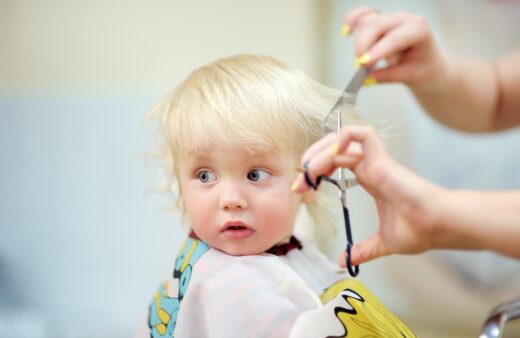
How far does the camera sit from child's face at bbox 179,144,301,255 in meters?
0.94

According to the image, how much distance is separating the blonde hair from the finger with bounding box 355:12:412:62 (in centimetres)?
17

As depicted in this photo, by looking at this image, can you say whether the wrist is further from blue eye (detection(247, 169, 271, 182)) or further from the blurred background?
the blurred background

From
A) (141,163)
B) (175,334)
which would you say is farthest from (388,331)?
(141,163)

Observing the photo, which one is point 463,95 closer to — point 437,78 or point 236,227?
point 437,78

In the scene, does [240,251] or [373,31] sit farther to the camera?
[240,251]

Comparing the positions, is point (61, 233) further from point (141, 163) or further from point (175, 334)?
point (175, 334)

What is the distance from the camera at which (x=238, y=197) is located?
924 mm

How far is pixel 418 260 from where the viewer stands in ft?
6.44

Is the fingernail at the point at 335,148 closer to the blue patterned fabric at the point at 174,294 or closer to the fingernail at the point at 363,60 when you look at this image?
the fingernail at the point at 363,60

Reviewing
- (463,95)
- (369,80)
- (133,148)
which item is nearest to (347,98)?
(369,80)

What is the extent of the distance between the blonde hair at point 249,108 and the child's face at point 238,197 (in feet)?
0.07

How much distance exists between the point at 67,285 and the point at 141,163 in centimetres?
50

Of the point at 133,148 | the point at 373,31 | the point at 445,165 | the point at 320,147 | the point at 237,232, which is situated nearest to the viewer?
the point at 320,147

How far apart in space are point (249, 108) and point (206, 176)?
119 mm
